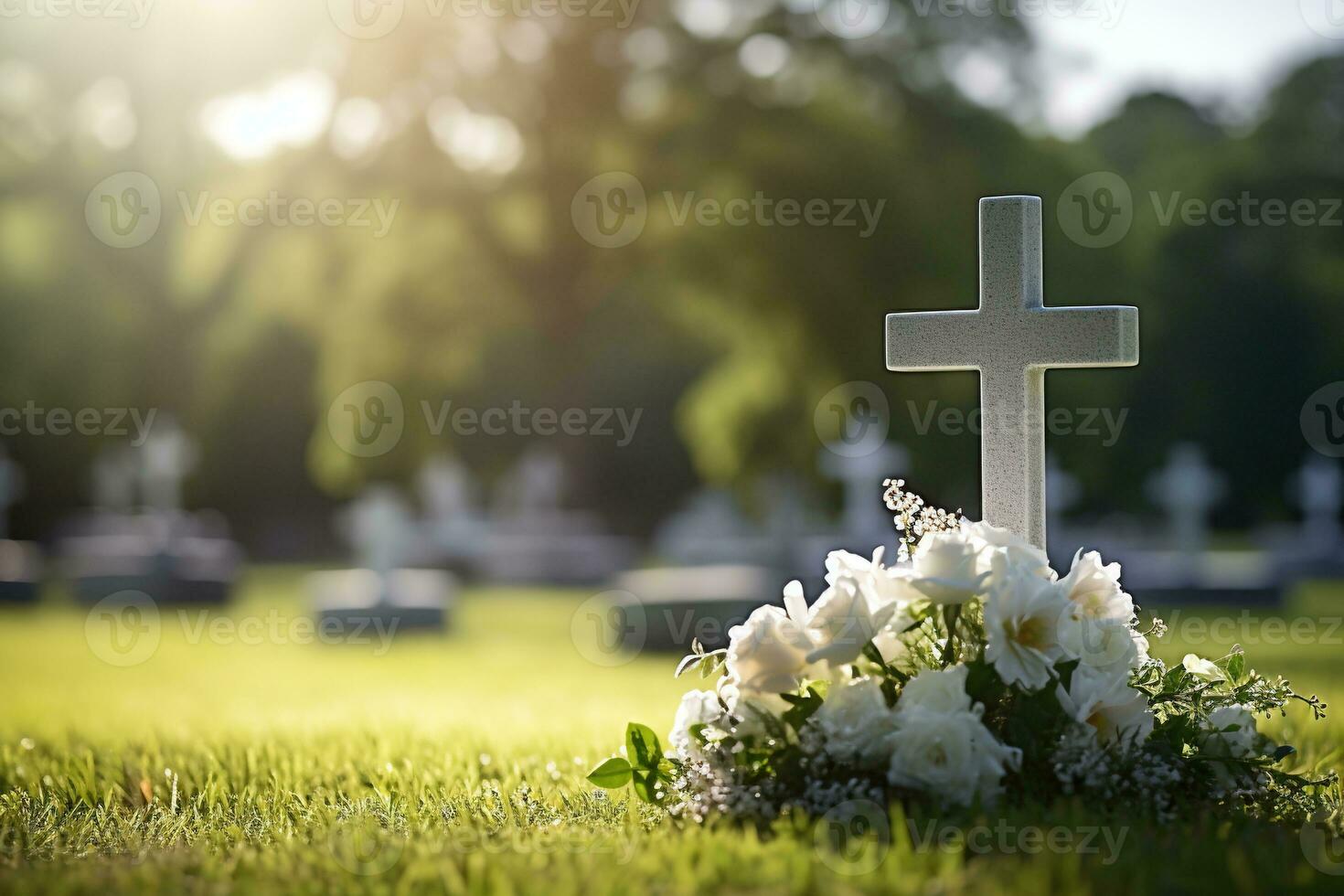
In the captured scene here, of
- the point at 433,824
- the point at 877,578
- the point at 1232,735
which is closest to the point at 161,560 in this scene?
the point at 433,824

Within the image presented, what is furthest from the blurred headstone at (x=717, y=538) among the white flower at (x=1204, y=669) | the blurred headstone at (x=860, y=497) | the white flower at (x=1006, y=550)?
the white flower at (x=1006, y=550)

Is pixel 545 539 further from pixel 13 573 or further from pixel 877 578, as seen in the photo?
pixel 877 578

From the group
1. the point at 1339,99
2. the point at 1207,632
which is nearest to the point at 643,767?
the point at 1207,632

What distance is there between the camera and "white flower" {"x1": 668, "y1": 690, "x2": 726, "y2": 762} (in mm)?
3309

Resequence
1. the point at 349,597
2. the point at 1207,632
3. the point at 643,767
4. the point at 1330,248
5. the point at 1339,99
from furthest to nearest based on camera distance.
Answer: the point at 1339,99, the point at 1330,248, the point at 349,597, the point at 1207,632, the point at 643,767

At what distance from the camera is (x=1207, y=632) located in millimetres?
13477

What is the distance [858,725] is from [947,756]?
0.78ft

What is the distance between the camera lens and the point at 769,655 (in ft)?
10.5

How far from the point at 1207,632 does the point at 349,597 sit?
9.81 metres

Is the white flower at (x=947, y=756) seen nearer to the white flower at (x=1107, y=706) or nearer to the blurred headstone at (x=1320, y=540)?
the white flower at (x=1107, y=706)

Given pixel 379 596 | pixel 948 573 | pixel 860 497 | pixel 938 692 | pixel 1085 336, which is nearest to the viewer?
pixel 938 692

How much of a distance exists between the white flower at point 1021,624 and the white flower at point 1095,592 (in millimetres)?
241

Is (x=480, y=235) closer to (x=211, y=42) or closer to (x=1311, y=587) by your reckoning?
(x=211, y=42)

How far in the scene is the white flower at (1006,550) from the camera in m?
3.36
